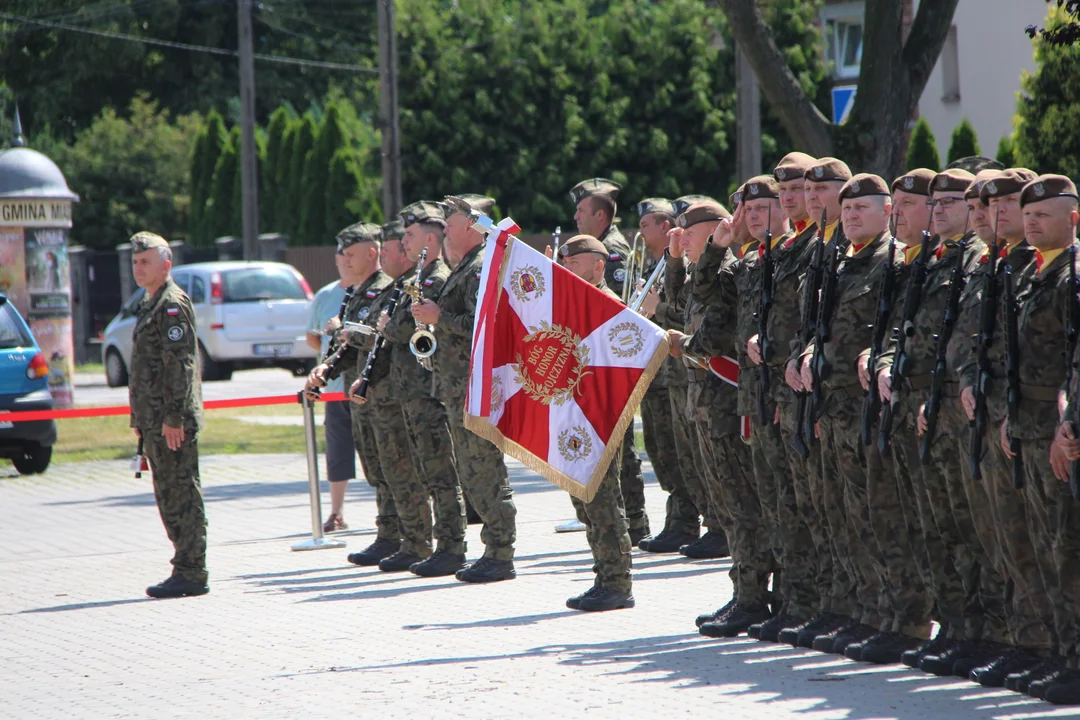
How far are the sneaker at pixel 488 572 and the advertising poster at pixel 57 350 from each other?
33.8 ft

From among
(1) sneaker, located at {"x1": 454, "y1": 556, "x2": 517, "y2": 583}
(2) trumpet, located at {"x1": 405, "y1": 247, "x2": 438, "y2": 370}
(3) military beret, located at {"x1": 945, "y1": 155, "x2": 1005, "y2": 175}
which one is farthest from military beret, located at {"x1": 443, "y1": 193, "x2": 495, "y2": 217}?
(3) military beret, located at {"x1": 945, "y1": 155, "x2": 1005, "y2": 175}

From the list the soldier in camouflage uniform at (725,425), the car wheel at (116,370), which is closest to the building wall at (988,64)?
the car wheel at (116,370)

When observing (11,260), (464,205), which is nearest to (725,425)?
(464,205)

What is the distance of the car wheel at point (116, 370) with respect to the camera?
27125 mm

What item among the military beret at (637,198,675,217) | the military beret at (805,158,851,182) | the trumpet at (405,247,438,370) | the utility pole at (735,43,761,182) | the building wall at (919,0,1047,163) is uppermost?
the building wall at (919,0,1047,163)

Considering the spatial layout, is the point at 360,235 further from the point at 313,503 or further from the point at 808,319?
the point at 808,319

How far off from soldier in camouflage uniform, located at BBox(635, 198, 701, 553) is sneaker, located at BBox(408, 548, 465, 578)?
1.29m

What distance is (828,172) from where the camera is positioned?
7254 millimetres

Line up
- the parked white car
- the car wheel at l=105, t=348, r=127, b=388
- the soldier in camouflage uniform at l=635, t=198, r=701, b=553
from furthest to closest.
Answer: the car wheel at l=105, t=348, r=127, b=388, the parked white car, the soldier in camouflage uniform at l=635, t=198, r=701, b=553

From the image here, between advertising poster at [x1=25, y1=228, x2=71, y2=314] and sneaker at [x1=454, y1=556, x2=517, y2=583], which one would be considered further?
advertising poster at [x1=25, y1=228, x2=71, y2=314]

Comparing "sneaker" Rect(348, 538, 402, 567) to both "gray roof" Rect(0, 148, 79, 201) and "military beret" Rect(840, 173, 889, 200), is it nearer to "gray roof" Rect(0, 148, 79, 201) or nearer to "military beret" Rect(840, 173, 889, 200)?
"military beret" Rect(840, 173, 889, 200)

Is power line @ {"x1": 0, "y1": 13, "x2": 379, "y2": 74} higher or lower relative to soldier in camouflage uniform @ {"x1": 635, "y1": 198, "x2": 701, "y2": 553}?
higher

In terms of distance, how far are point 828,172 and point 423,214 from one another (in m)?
3.46

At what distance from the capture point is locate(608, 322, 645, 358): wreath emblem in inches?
318
